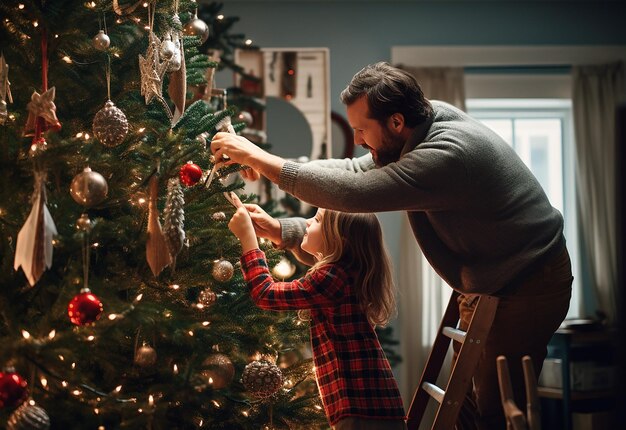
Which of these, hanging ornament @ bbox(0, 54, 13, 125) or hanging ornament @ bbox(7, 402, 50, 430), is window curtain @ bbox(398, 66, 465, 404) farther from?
hanging ornament @ bbox(7, 402, 50, 430)

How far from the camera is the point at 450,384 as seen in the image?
192cm

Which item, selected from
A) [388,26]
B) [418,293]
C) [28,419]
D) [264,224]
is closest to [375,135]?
[264,224]

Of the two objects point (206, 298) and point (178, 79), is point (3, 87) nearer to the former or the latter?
point (178, 79)

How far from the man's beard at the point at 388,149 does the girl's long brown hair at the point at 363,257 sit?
0.15 m

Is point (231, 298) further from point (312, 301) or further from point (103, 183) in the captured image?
point (103, 183)

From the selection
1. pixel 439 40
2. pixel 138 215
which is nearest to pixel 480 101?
pixel 439 40

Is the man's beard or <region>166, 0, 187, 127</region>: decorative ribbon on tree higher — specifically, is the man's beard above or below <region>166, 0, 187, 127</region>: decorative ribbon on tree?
below

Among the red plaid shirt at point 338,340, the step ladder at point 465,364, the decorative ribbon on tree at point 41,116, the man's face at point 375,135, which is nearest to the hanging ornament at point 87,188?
the decorative ribbon on tree at point 41,116

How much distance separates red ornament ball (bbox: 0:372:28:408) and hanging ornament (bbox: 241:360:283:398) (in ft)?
1.91

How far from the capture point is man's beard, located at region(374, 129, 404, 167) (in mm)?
1966

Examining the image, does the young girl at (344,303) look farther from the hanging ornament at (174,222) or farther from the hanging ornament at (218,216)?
the hanging ornament at (174,222)

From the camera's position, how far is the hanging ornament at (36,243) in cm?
135

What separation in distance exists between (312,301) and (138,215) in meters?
0.46

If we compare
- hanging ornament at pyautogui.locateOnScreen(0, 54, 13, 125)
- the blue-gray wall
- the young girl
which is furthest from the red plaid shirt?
the blue-gray wall
